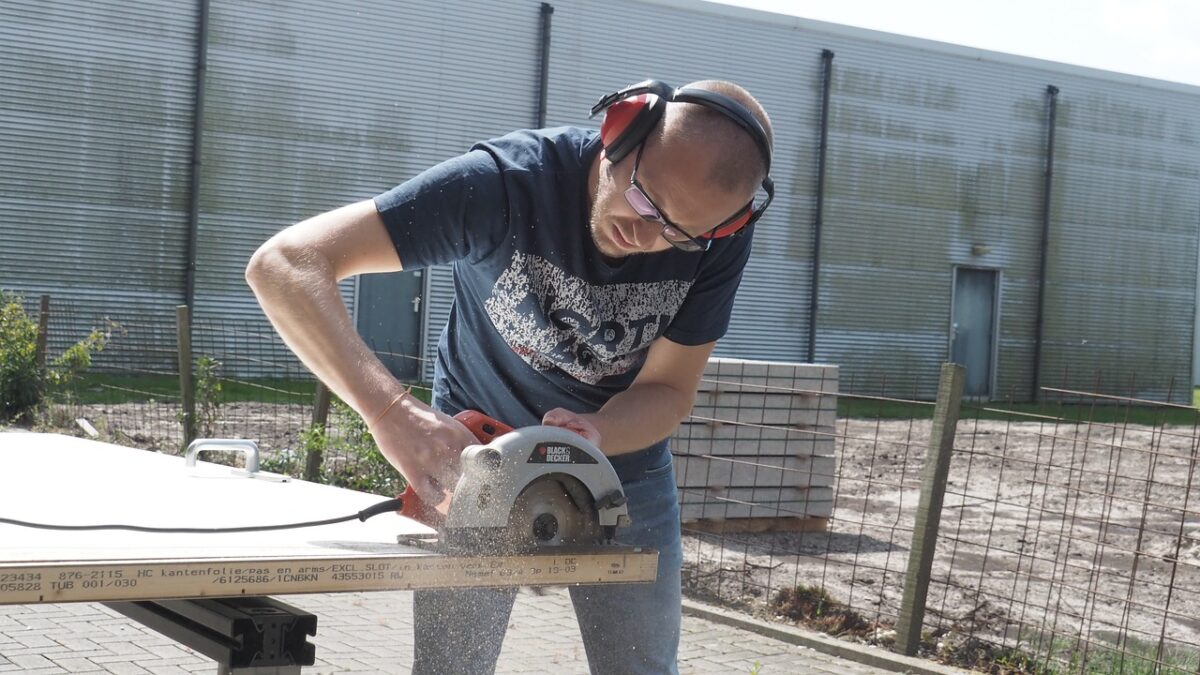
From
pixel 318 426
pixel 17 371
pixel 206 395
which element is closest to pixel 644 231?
pixel 318 426

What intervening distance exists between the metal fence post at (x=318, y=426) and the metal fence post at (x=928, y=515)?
13.7 ft

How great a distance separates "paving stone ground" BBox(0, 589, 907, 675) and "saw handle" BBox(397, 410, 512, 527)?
3027mm

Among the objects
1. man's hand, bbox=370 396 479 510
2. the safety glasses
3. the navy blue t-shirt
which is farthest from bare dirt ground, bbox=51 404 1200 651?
man's hand, bbox=370 396 479 510

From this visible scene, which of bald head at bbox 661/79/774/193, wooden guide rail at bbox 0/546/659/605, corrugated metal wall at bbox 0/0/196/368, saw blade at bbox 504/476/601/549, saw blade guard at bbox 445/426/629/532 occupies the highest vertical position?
corrugated metal wall at bbox 0/0/196/368

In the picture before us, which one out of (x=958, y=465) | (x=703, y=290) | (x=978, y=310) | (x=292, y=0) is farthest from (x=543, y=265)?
(x=978, y=310)

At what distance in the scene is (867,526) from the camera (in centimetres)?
870

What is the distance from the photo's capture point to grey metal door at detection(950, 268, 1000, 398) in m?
27.0

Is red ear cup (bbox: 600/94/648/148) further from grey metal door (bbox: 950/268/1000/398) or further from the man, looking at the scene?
grey metal door (bbox: 950/268/1000/398)

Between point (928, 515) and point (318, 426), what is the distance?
4.35 meters

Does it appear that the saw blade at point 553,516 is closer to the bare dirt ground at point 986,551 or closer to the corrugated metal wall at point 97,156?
the bare dirt ground at point 986,551

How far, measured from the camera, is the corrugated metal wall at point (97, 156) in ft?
63.3

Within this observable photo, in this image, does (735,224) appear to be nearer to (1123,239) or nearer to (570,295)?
Answer: (570,295)

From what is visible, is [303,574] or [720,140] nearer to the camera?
[303,574]

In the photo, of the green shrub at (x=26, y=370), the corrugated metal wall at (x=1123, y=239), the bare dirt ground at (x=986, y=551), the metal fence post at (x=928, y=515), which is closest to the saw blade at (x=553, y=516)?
the bare dirt ground at (x=986, y=551)
